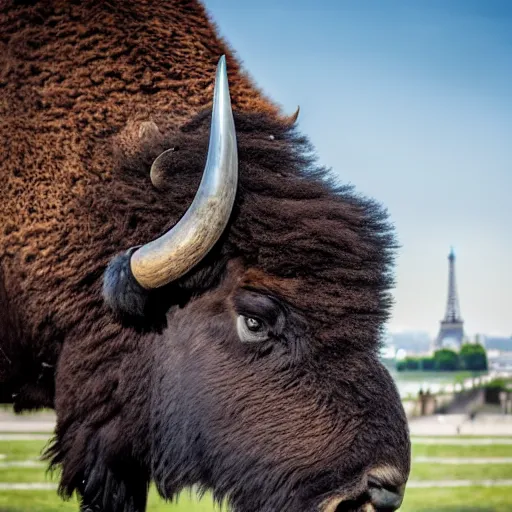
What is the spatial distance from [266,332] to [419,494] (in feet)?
37.8

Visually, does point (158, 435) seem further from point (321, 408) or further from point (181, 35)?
point (181, 35)

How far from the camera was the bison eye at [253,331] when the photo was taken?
487 cm

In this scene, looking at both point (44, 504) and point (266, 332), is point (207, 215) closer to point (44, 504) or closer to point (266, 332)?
point (266, 332)

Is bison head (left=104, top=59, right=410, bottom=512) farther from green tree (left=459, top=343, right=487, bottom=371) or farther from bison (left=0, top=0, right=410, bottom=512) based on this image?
green tree (left=459, top=343, right=487, bottom=371)

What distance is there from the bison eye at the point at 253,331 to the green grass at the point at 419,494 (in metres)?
5.57

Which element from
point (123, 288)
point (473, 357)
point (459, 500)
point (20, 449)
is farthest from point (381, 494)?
point (473, 357)

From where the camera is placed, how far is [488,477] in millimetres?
18203

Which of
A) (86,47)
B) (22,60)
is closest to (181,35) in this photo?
(86,47)

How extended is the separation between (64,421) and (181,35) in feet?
8.51

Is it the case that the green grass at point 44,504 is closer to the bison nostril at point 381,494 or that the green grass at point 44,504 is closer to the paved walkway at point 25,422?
the bison nostril at point 381,494

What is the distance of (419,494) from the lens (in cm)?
1545

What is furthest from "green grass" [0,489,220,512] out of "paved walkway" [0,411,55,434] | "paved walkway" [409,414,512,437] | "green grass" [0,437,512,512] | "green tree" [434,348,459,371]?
"green tree" [434,348,459,371]

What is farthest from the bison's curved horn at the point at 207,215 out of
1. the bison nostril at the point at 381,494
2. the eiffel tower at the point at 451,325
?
the eiffel tower at the point at 451,325

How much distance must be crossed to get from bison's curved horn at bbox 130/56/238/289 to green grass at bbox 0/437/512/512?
571cm
